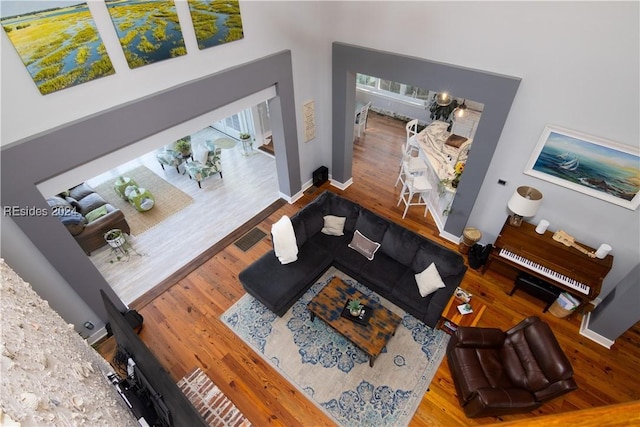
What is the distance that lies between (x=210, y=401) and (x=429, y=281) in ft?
11.1

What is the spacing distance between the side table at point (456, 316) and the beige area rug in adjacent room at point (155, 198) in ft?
18.8

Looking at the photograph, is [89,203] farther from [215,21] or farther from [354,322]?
[354,322]

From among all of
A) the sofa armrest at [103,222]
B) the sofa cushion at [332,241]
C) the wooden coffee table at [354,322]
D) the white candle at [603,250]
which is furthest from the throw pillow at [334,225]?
the sofa armrest at [103,222]

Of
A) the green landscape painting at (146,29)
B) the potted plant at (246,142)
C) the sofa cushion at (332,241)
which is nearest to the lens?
the green landscape painting at (146,29)

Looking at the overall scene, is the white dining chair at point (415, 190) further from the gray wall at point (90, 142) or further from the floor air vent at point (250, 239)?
the gray wall at point (90, 142)

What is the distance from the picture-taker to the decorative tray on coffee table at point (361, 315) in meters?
4.50

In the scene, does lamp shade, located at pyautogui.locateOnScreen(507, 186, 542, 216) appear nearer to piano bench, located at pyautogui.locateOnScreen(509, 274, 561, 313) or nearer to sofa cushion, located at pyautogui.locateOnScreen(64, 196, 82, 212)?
piano bench, located at pyautogui.locateOnScreen(509, 274, 561, 313)

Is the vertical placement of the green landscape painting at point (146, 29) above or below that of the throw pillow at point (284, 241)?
above

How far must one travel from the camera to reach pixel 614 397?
13.5ft

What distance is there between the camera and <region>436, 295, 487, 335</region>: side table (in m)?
4.50

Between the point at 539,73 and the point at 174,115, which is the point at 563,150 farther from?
the point at 174,115

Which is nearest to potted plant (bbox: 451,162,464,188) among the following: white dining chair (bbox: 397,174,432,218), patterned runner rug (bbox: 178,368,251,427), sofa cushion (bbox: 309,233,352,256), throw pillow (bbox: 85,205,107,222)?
white dining chair (bbox: 397,174,432,218)

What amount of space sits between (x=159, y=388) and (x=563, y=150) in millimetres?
5455

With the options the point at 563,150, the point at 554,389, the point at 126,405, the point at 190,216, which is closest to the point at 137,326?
the point at 126,405
